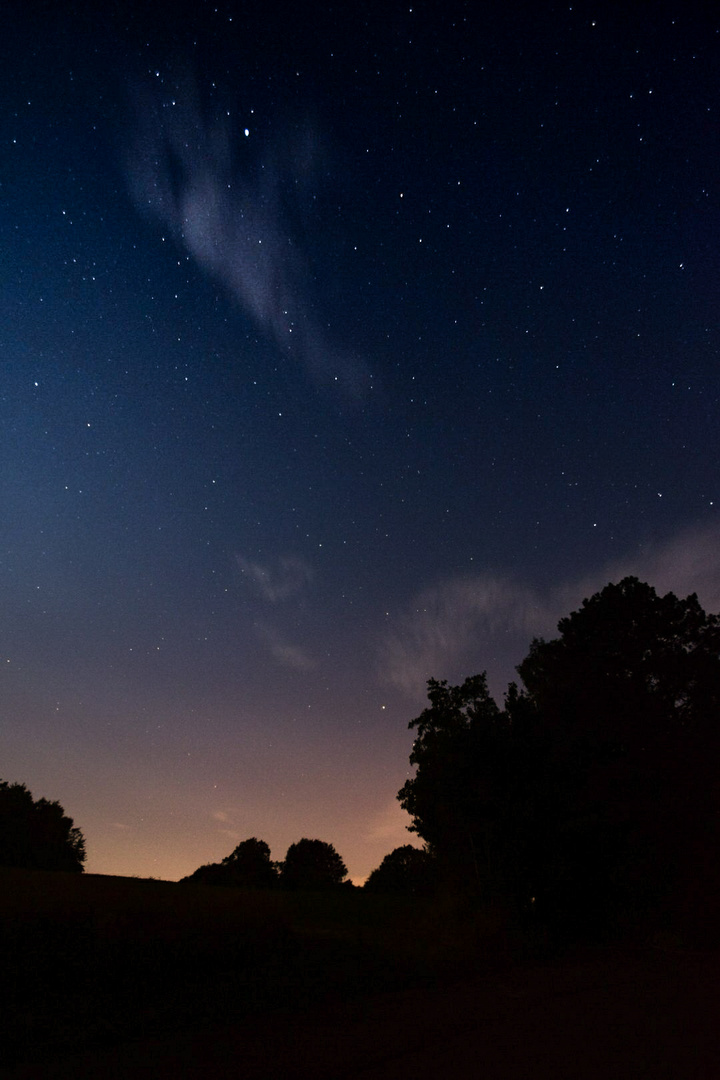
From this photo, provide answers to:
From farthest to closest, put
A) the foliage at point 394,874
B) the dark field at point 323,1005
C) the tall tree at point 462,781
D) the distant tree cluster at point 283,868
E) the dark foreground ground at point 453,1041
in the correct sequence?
the distant tree cluster at point 283,868
the foliage at point 394,874
the tall tree at point 462,781
the dark field at point 323,1005
the dark foreground ground at point 453,1041

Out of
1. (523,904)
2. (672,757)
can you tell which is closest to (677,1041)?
(523,904)

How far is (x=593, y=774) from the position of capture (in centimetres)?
2864

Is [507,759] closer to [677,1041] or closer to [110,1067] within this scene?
[677,1041]

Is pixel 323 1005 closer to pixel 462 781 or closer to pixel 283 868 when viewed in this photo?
pixel 462 781

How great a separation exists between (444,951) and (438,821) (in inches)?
246

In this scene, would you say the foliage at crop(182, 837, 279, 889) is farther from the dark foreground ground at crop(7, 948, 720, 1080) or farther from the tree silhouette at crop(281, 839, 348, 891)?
the dark foreground ground at crop(7, 948, 720, 1080)

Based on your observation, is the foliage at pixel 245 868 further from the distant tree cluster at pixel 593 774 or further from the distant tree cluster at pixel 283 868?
the distant tree cluster at pixel 593 774

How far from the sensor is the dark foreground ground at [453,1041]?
7410mm

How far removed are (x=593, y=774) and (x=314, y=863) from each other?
99.3 metres

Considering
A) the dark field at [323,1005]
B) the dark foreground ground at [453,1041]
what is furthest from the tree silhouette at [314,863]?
the dark foreground ground at [453,1041]

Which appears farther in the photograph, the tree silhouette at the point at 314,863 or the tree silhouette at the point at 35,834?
the tree silhouette at the point at 314,863

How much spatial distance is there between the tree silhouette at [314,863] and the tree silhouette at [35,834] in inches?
1535

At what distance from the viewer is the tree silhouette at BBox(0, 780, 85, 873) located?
2771 inches

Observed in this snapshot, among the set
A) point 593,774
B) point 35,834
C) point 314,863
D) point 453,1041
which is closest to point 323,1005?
point 453,1041
